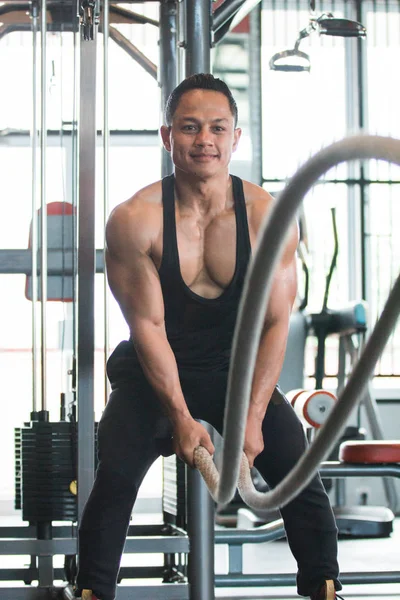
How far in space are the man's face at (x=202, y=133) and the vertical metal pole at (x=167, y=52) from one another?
131 centimetres

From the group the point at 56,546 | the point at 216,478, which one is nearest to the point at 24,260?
the point at 56,546

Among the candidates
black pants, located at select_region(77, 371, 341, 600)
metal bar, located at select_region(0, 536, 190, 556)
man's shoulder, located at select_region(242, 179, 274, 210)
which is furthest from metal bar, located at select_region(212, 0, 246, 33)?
metal bar, located at select_region(0, 536, 190, 556)

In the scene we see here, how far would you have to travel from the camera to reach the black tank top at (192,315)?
8.21 feet

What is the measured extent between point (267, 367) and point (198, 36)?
1.18m

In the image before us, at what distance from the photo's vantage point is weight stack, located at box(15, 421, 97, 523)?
346cm

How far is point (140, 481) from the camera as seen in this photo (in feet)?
7.95

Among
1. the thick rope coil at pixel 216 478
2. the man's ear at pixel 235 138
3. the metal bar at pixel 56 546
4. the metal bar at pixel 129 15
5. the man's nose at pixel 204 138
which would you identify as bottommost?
the metal bar at pixel 56 546

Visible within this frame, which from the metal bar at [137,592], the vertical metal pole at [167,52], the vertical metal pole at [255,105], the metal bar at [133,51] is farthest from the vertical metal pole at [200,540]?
the vertical metal pole at [255,105]

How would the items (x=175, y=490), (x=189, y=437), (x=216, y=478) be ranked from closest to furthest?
(x=216, y=478) → (x=189, y=437) → (x=175, y=490)

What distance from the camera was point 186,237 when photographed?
101 inches

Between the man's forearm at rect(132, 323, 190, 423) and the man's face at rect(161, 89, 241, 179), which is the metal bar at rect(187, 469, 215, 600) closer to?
the man's forearm at rect(132, 323, 190, 423)

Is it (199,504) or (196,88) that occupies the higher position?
(196,88)

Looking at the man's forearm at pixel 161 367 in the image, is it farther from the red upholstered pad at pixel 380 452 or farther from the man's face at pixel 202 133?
the red upholstered pad at pixel 380 452

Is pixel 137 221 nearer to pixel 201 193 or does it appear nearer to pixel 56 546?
pixel 201 193
